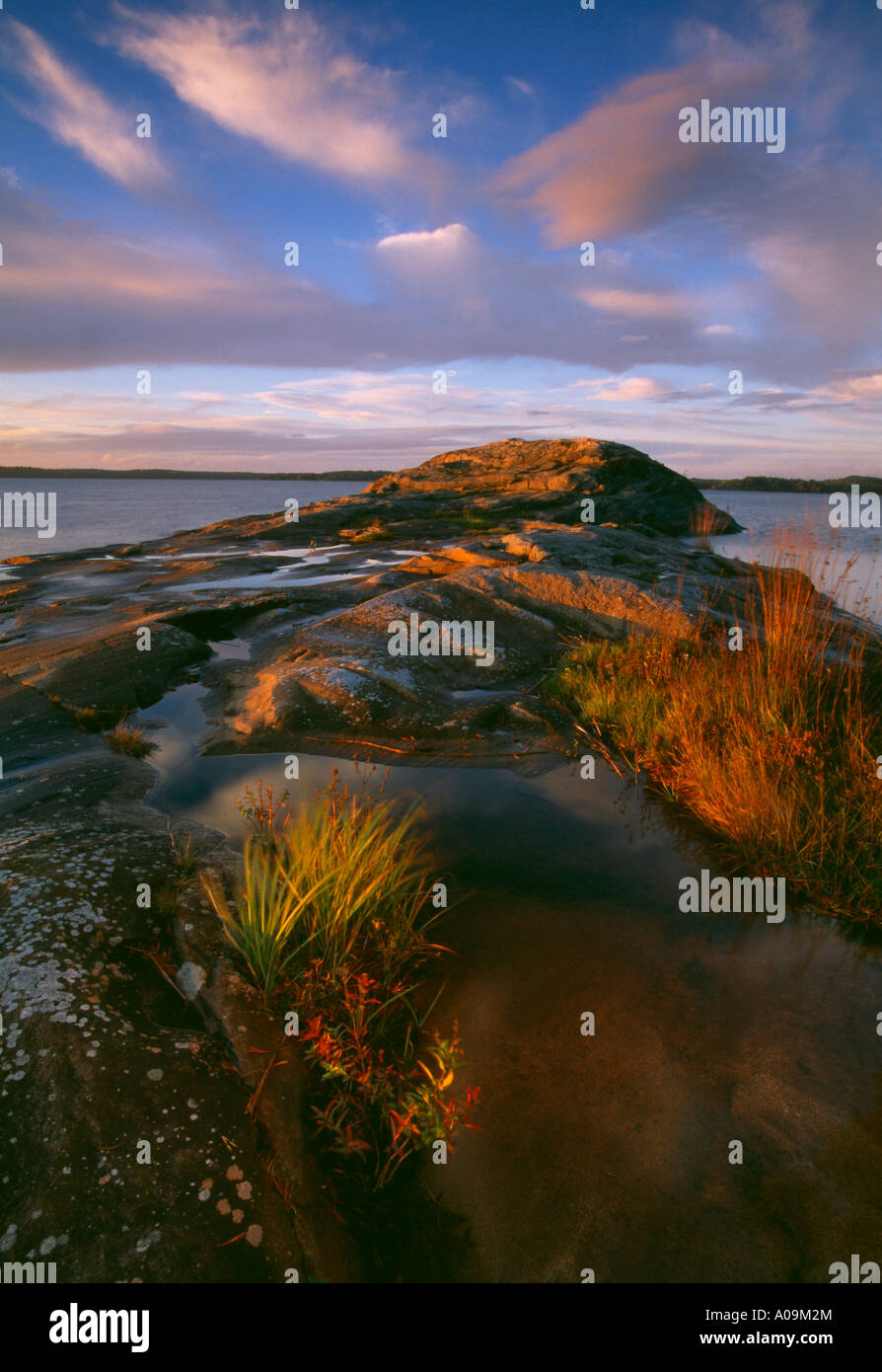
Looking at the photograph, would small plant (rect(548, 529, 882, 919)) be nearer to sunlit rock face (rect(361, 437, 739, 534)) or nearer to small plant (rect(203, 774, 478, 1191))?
small plant (rect(203, 774, 478, 1191))

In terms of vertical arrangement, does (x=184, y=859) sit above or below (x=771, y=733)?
below

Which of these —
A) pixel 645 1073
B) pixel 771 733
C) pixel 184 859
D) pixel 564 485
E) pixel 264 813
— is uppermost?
pixel 564 485

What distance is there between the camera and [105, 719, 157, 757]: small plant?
265 inches

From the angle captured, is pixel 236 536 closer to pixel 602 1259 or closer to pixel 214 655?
pixel 214 655

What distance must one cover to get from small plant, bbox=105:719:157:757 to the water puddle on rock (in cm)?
213

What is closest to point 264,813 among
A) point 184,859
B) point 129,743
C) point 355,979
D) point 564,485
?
point 184,859

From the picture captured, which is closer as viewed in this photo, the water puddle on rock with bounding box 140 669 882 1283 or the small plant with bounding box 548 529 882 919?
the water puddle on rock with bounding box 140 669 882 1283

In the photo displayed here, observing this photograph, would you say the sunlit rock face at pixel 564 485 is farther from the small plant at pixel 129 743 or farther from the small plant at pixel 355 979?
the small plant at pixel 355 979

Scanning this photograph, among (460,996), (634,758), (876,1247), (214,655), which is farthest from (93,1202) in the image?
(214,655)

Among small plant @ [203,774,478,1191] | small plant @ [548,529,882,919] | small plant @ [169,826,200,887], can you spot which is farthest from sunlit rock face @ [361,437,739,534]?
small plant @ [203,774,478,1191]

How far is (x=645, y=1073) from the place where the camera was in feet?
10.3

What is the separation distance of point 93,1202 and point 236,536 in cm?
2764

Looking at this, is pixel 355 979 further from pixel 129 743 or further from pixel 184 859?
pixel 129 743

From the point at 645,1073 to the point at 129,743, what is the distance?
19.1 feet
